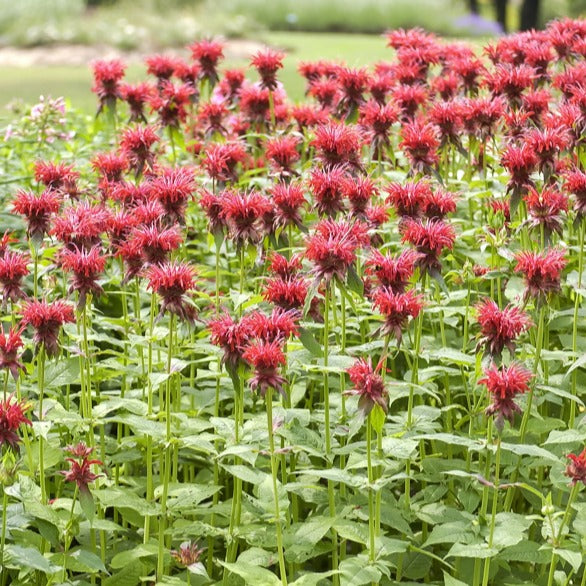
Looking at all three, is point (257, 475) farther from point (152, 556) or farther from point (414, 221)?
point (414, 221)

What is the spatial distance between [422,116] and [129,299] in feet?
4.72

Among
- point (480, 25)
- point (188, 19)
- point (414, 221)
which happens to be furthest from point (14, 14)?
point (414, 221)

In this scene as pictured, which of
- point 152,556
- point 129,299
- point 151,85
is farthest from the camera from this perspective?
point 151,85

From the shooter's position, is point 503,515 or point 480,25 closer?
point 503,515

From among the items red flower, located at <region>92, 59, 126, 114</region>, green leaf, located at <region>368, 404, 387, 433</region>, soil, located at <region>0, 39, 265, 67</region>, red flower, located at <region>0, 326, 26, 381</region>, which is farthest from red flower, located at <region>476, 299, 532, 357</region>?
soil, located at <region>0, 39, 265, 67</region>

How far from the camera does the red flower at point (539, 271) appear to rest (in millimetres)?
3012

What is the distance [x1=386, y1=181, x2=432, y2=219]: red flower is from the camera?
10.8 feet

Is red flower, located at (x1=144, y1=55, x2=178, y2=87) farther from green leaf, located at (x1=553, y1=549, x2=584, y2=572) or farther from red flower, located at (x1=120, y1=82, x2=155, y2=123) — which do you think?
green leaf, located at (x1=553, y1=549, x2=584, y2=572)

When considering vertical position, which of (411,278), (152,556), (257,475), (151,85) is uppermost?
(151,85)

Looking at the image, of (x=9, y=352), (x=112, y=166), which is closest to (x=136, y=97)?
(x=112, y=166)

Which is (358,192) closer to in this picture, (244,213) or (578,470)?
(244,213)

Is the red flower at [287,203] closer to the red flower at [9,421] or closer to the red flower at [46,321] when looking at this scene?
the red flower at [46,321]

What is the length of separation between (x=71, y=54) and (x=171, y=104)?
13474mm

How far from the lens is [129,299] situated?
4398mm
